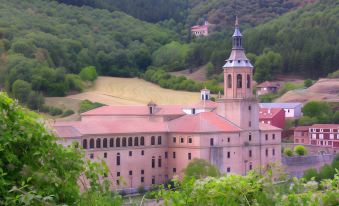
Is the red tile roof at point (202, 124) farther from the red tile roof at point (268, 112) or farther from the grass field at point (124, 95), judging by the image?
the grass field at point (124, 95)

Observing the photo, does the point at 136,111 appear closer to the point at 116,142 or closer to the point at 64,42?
the point at 116,142

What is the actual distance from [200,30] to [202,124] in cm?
9521

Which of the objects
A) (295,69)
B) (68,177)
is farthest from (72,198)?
(295,69)

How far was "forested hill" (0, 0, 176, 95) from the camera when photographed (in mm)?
78375

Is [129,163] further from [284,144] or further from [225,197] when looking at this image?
[225,197]

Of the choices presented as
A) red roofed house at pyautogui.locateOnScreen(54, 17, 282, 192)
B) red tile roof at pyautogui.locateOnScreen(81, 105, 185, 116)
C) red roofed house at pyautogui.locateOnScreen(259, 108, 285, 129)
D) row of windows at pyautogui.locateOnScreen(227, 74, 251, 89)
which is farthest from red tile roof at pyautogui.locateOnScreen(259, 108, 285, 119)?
row of windows at pyautogui.locateOnScreen(227, 74, 251, 89)

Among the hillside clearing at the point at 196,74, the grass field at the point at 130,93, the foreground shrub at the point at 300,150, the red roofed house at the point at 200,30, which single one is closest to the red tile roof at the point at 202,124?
the foreground shrub at the point at 300,150

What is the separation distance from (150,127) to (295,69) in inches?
1991

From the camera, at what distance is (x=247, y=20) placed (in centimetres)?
14012

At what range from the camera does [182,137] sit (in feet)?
159

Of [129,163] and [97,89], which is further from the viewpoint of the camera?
[97,89]

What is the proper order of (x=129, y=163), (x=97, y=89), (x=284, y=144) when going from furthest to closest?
(x=97, y=89) → (x=284, y=144) → (x=129, y=163)

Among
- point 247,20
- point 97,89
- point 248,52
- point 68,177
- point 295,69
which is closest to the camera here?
point 68,177

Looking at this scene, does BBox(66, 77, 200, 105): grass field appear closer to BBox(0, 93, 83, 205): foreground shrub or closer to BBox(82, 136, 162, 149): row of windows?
BBox(82, 136, 162, 149): row of windows
